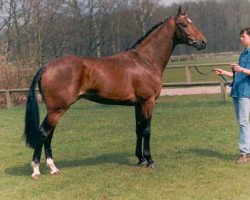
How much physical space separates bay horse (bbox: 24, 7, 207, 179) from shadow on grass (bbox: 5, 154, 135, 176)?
14.8 inches

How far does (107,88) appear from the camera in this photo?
247 inches

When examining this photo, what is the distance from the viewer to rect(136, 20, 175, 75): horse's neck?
6.73 meters

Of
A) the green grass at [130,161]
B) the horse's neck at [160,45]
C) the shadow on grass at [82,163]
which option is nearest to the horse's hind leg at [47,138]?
the green grass at [130,161]

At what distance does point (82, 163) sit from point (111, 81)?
1.59 meters

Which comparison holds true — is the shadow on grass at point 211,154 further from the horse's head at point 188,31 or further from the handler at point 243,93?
the horse's head at point 188,31

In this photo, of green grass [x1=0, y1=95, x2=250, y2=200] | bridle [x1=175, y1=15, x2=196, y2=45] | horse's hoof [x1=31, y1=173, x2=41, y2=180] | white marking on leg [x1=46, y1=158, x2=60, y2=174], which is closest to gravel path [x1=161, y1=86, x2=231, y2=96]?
green grass [x1=0, y1=95, x2=250, y2=200]

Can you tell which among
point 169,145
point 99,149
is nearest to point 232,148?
point 169,145

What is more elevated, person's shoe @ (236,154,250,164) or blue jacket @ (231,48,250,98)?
blue jacket @ (231,48,250,98)

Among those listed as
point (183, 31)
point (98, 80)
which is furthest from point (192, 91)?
point (98, 80)

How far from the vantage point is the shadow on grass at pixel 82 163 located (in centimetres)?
665

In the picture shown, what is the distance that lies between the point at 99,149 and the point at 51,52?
2395cm

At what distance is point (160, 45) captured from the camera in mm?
6777

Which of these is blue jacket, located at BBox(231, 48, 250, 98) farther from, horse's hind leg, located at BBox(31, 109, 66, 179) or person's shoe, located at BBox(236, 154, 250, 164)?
horse's hind leg, located at BBox(31, 109, 66, 179)

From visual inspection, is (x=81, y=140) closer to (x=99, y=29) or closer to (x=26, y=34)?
(x=26, y=34)
